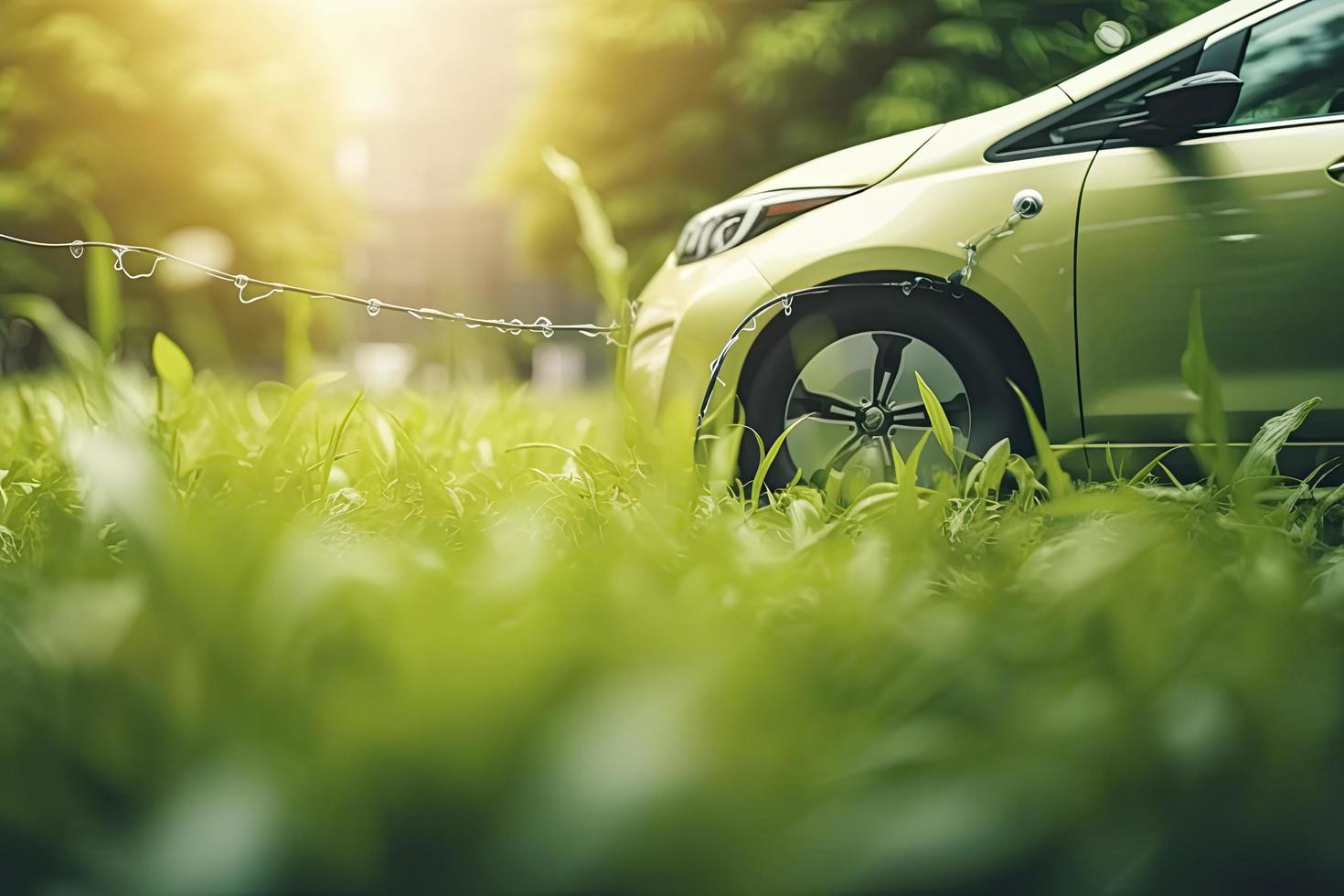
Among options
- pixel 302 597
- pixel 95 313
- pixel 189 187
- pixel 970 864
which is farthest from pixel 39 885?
pixel 189 187

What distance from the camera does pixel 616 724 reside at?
26.6 inches

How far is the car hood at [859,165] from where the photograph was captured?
9.27 ft

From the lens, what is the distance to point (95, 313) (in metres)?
1.33

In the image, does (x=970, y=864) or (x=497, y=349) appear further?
(x=497, y=349)

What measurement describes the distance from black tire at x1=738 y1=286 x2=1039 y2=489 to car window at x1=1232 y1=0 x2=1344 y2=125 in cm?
81

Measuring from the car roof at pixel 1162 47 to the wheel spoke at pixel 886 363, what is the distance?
0.71 m

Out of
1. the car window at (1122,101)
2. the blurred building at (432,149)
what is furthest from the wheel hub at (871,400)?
the blurred building at (432,149)

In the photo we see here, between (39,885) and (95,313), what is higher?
(95,313)

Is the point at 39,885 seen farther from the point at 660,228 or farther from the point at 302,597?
the point at 660,228

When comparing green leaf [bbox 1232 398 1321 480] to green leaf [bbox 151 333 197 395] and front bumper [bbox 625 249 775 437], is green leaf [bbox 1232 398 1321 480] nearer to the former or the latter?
front bumper [bbox 625 249 775 437]

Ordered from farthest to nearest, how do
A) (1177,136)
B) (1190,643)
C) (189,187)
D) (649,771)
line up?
(189,187) < (1177,136) < (1190,643) < (649,771)

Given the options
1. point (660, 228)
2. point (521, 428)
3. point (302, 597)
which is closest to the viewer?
point (302, 597)

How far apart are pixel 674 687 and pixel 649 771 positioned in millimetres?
66

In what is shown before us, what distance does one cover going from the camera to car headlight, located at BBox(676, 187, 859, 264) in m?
2.87
